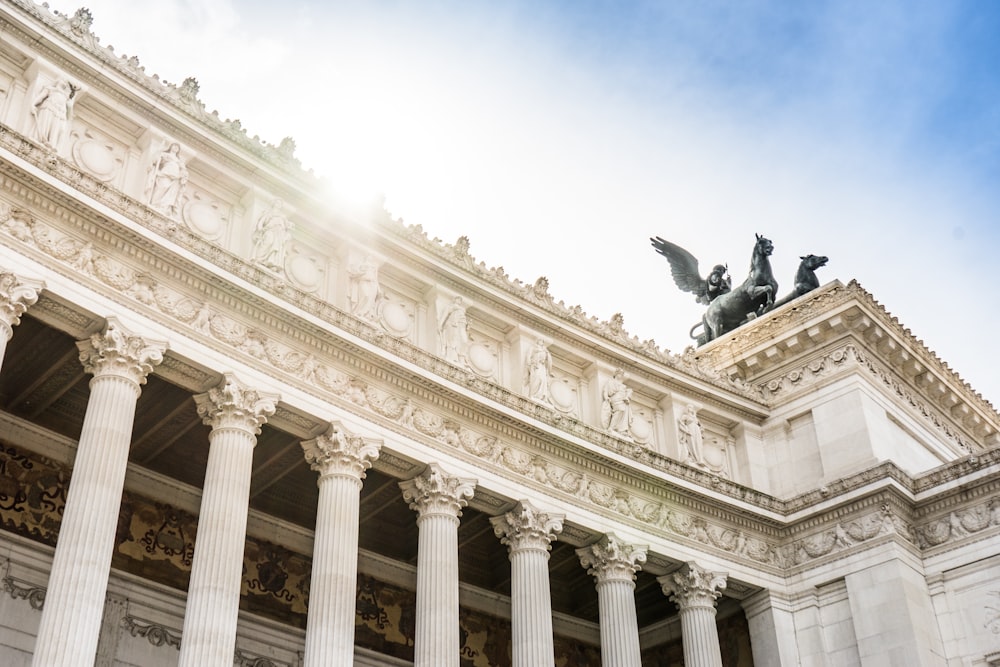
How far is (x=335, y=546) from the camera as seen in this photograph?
59.7ft

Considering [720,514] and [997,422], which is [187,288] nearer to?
[720,514]

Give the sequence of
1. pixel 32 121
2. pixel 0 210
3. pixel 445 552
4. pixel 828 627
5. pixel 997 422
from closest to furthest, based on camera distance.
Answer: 1. pixel 0 210
2. pixel 32 121
3. pixel 445 552
4. pixel 828 627
5. pixel 997 422

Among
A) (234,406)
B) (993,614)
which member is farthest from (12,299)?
(993,614)

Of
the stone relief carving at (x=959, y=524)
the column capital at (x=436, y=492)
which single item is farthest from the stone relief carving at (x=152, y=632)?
the stone relief carving at (x=959, y=524)

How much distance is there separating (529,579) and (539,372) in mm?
4580

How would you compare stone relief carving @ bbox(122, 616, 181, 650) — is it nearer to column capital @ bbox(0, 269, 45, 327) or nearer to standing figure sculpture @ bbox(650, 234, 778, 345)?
column capital @ bbox(0, 269, 45, 327)

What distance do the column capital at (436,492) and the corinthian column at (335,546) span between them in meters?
1.17

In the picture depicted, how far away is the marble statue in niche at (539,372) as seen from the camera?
2314 cm

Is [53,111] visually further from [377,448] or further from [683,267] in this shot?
[683,267]

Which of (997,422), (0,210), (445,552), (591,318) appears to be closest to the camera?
(0,210)

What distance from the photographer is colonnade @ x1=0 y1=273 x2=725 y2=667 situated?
599 inches

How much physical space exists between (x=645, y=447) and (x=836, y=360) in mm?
5792

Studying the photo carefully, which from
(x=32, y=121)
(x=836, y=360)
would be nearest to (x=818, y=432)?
(x=836, y=360)

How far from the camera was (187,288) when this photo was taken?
18375 millimetres
